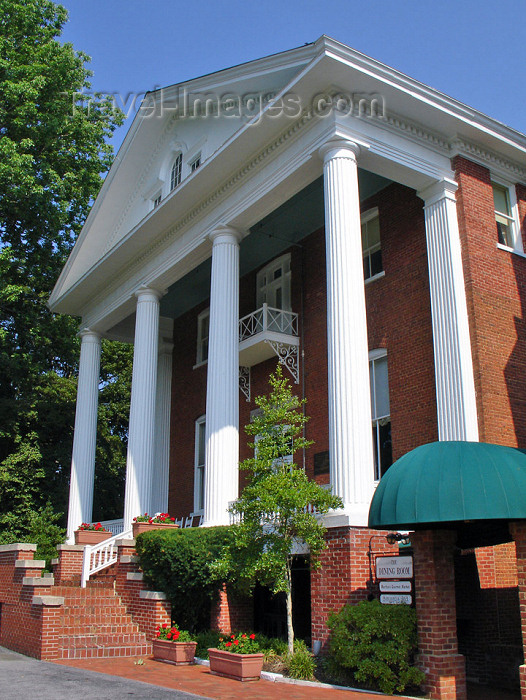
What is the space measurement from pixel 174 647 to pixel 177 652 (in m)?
0.11

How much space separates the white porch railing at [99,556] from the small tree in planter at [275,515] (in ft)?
19.6

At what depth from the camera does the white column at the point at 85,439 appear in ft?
78.3

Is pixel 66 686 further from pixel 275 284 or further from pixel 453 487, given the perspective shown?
pixel 275 284

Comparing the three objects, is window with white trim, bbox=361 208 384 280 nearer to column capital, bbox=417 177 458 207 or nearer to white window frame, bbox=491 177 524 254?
column capital, bbox=417 177 458 207

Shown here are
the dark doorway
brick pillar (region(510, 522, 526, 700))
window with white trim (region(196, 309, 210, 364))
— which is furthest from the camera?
window with white trim (region(196, 309, 210, 364))

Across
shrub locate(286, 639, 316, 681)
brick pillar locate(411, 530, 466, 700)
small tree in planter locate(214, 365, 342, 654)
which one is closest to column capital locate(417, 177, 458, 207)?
small tree in planter locate(214, 365, 342, 654)

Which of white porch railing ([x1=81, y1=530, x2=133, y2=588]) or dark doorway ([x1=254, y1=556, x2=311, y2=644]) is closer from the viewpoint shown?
dark doorway ([x1=254, y1=556, x2=311, y2=644])

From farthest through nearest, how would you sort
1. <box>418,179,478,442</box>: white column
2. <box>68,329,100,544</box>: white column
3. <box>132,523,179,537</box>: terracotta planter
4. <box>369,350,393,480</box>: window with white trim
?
<box>68,329,100,544</box>: white column < <box>132,523,179,537</box>: terracotta planter < <box>369,350,393,480</box>: window with white trim < <box>418,179,478,442</box>: white column

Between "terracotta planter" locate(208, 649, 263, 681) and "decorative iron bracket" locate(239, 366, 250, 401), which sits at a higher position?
"decorative iron bracket" locate(239, 366, 250, 401)

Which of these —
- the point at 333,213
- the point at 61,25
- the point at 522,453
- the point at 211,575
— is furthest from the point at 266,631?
the point at 61,25

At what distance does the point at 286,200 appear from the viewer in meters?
17.8

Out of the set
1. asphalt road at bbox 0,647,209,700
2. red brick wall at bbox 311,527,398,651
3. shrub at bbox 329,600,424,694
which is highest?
red brick wall at bbox 311,527,398,651

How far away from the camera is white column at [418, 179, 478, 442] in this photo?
14312 millimetres

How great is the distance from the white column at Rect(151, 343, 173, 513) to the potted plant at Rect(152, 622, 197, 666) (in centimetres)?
1256
